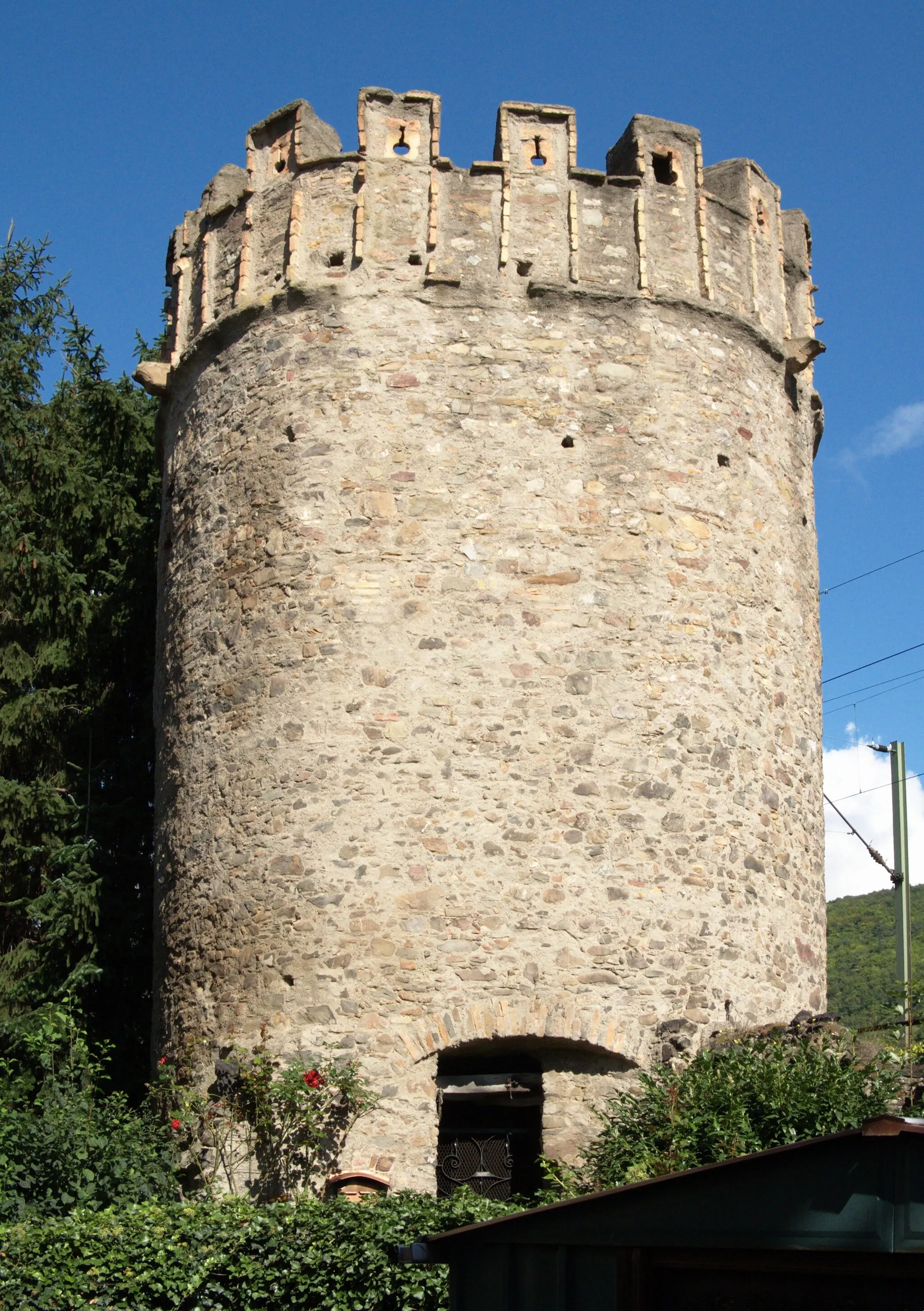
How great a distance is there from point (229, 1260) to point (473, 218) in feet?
23.6

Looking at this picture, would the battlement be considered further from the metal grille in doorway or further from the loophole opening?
the metal grille in doorway

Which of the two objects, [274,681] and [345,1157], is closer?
[345,1157]

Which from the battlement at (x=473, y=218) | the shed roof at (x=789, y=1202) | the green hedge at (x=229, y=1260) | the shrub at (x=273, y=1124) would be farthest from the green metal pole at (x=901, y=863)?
the shed roof at (x=789, y=1202)

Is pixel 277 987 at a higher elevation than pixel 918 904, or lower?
lower

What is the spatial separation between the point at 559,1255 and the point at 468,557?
5.39m

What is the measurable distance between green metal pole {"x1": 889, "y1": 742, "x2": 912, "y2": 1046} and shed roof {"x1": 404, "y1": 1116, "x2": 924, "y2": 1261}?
27.0 feet

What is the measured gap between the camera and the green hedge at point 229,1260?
8.20 m

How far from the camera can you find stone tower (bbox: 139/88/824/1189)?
1004 cm

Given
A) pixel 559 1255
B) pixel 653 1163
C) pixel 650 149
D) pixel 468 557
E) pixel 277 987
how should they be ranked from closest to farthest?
pixel 559 1255 → pixel 653 1163 → pixel 277 987 → pixel 468 557 → pixel 650 149

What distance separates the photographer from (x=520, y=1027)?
9844 millimetres

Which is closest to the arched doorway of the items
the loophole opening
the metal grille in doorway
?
the metal grille in doorway

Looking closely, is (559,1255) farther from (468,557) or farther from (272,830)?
(468,557)

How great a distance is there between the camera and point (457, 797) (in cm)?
1027

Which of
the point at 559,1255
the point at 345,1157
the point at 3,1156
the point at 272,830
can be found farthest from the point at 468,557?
the point at 559,1255
